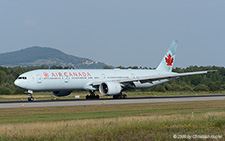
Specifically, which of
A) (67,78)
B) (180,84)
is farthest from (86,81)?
(180,84)

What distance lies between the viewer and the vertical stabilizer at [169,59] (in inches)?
2805

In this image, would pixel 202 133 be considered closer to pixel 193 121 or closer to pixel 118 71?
pixel 193 121

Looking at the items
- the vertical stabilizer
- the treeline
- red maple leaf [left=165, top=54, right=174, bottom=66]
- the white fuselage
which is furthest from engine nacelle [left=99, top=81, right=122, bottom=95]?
the treeline

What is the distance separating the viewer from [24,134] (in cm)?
2069

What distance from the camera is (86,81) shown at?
5788 cm

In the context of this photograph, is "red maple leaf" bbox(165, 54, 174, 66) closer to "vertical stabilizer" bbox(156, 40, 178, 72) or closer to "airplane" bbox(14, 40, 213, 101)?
"vertical stabilizer" bbox(156, 40, 178, 72)

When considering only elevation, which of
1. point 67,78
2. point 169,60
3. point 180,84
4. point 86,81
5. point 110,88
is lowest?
point 110,88

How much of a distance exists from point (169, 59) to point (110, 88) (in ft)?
62.4

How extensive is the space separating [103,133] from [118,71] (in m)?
43.6

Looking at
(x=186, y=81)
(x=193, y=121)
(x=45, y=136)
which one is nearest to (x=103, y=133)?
(x=45, y=136)

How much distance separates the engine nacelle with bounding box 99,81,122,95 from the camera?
56.5 metres

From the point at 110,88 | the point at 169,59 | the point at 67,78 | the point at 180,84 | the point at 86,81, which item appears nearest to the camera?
the point at 67,78

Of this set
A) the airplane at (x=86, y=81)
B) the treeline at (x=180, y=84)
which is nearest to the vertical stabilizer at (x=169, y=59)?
the airplane at (x=86, y=81)

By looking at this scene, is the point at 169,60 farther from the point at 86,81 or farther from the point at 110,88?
the point at 86,81
